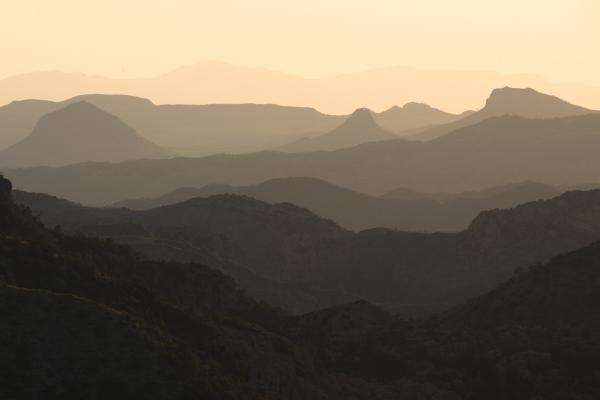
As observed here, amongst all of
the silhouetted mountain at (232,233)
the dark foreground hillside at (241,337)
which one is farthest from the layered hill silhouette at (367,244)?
the dark foreground hillside at (241,337)

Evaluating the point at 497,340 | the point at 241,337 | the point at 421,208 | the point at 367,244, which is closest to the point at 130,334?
the point at 241,337

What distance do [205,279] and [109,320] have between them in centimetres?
3131

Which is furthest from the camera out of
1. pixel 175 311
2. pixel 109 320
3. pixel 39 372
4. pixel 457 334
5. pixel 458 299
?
pixel 458 299

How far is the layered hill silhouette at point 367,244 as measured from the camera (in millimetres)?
111562

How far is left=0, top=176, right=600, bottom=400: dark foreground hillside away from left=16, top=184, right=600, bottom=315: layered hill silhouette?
2725cm

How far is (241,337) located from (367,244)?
74.2m

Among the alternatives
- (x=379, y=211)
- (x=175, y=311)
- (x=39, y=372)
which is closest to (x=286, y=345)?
(x=175, y=311)

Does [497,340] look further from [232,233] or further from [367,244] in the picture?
→ [232,233]

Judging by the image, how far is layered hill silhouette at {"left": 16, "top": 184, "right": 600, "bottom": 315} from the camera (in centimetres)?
11156

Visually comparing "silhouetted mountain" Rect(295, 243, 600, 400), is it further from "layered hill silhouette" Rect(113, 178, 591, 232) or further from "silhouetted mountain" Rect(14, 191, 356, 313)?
"layered hill silhouette" Rect(113, 178, 591, 232)

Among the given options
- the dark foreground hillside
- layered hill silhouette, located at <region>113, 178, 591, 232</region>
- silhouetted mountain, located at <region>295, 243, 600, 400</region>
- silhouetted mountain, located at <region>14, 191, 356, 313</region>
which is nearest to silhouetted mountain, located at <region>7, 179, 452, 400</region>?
the dark foreground hillside

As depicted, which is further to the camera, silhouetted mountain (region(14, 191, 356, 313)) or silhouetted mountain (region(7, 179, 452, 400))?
silhouetted mountain (region(14, 191, 356, 313))

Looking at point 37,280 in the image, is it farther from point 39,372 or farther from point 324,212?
point 324,212

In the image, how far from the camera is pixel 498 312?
235 ft
